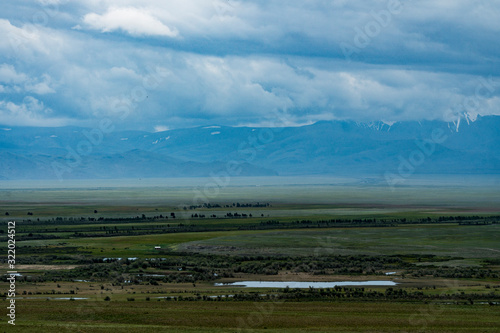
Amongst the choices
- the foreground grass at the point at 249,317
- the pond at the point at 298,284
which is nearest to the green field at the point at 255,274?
the foreground grass at the point at 249,317

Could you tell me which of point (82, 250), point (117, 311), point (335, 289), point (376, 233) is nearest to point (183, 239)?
point (82, 250)

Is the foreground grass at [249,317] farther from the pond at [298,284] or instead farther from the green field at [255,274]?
the pond at [298,284]

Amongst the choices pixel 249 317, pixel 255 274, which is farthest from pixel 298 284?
pixel 249 317

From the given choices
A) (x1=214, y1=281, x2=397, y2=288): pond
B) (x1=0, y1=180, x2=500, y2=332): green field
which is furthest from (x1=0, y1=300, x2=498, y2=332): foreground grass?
(x1=214, y1=281, x2=397, y2=288): pond

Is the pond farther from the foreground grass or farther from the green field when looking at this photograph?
the foreground grass

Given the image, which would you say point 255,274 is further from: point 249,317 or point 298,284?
point 249,317

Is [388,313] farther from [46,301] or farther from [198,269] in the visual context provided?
[198,269]

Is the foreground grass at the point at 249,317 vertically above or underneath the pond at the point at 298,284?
underneath

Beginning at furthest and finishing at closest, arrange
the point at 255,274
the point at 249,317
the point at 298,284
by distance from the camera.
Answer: the point at 255,274 → the point at 298,284 → the point at 249,317
